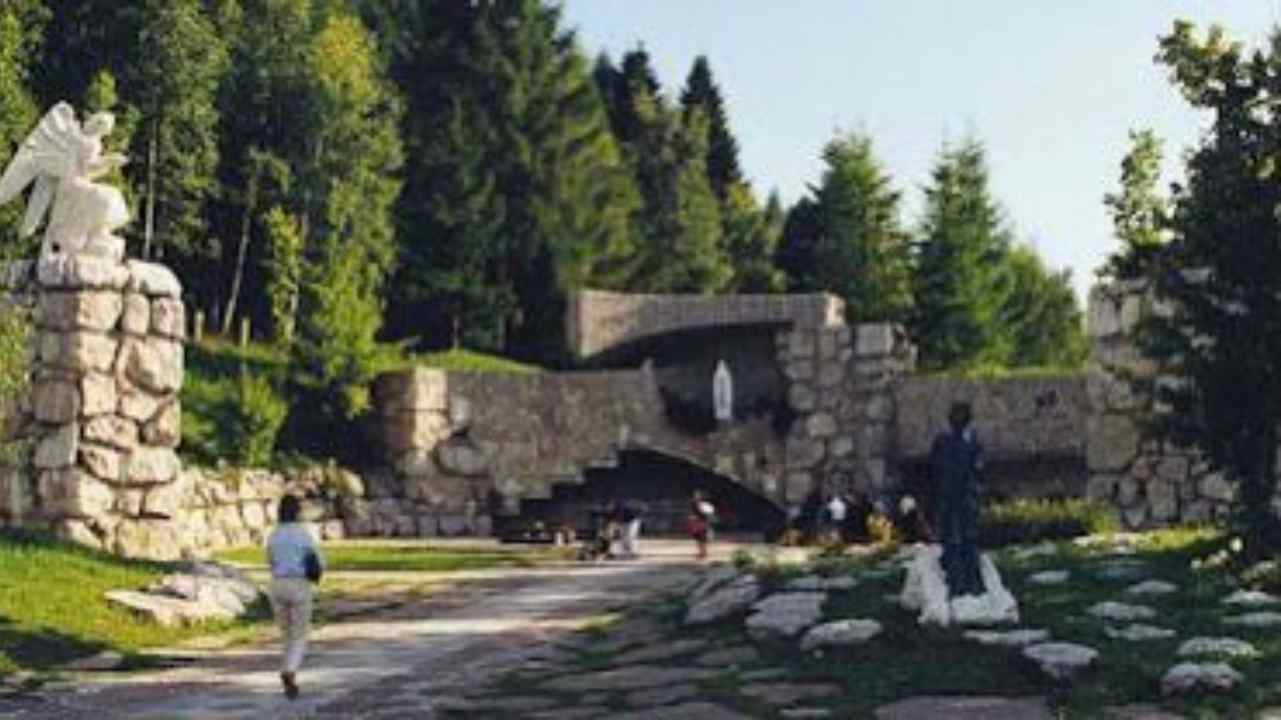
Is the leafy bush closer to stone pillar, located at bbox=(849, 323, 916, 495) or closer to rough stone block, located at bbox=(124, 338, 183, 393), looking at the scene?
rough stone block, located at bbox=(124, 338, 183, 393)

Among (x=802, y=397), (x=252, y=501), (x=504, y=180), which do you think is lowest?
(x=252, y=501)

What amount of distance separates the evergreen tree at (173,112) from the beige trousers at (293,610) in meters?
23.0

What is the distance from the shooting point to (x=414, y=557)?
1051 inches

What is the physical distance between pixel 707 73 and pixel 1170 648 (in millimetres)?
52937

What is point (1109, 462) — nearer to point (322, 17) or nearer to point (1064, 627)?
point (1064, 627)

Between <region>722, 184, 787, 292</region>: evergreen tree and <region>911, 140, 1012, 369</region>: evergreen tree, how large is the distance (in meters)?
6.30

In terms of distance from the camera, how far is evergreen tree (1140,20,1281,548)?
15102 millimetres

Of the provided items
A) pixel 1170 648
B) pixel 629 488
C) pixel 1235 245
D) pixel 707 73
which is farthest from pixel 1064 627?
pixel 707 73

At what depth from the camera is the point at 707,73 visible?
206ft

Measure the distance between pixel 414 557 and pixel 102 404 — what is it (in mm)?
7881

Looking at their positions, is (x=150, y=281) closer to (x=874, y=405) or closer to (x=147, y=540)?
(x=147, y=540)

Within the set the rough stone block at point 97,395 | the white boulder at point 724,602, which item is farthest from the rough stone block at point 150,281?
the white boulder at point 724,602

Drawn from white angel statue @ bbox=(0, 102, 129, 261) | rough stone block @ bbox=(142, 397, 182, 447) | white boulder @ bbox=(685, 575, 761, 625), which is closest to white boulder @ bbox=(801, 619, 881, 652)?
white boulder @ bbox=(685, 575, 761, 625)

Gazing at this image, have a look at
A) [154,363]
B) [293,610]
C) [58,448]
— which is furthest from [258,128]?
[293,610]
